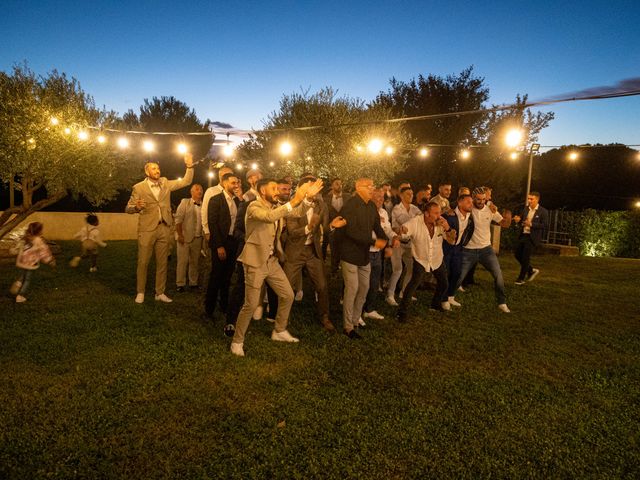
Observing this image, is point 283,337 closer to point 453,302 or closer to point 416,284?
point 416,284

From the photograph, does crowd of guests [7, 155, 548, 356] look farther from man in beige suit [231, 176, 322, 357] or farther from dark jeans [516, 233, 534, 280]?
dark jeans [516, 233, 534, 280]

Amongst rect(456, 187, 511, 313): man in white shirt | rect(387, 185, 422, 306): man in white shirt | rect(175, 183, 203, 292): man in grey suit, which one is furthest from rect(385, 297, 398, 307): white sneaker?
rect(175, 183, 203, 292): man in grey suit

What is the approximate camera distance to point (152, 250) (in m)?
6.76

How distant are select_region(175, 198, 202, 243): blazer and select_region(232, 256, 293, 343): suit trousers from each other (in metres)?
3.47

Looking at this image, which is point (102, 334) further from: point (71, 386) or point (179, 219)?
point (179, 219)

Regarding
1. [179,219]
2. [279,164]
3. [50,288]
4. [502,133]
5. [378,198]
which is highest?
[502,133]

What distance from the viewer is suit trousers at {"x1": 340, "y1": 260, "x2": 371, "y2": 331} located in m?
5.55

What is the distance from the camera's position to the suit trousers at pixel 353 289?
5.55m

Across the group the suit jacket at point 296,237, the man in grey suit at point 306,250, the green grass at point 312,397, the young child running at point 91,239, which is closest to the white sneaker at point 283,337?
the green grass at point 312,397

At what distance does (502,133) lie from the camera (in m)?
28.3

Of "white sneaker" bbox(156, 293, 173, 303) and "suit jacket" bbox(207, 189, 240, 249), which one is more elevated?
"suit jacket" bbox(207, 189, 240, 249)

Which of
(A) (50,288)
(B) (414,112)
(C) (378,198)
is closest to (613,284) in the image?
(C) (378,198)

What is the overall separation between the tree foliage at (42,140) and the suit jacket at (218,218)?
28.0 ft

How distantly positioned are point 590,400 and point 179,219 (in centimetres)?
694
